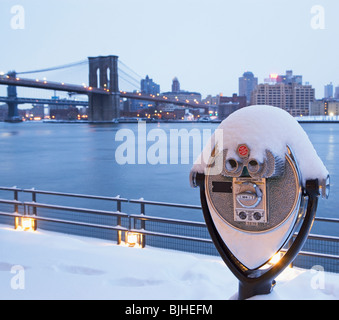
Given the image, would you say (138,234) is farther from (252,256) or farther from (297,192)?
(297,192)

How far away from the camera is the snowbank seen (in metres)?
2.41

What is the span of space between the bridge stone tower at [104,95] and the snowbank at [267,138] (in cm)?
6551

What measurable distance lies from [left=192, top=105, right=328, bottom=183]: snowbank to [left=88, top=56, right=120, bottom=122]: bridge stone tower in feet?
215

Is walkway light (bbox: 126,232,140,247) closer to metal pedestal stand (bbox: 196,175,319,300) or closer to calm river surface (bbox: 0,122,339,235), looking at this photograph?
metal pedestal stand (bbox: 196,175,319,300)

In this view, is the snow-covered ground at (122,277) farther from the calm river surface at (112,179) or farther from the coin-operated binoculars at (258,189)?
the calm river surface at (112,179)

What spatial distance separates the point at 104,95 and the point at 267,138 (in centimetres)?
6724

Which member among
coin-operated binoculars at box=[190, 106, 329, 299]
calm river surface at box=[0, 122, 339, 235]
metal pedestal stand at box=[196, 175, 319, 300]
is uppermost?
coin-operated binoculars at box=[190, 106, 329, 299]

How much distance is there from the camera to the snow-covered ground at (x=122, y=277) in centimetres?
335

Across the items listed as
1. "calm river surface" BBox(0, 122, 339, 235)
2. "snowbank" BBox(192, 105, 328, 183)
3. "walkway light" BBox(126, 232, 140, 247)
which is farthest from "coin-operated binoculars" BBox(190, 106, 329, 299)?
"calm river surface" BBox(0, 122, 339, 235)

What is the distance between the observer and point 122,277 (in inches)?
147

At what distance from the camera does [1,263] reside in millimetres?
4090

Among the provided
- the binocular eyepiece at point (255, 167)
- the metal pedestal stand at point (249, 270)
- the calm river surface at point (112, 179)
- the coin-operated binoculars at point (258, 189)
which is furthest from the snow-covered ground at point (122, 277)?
the calm river surface at point (112, 179)
